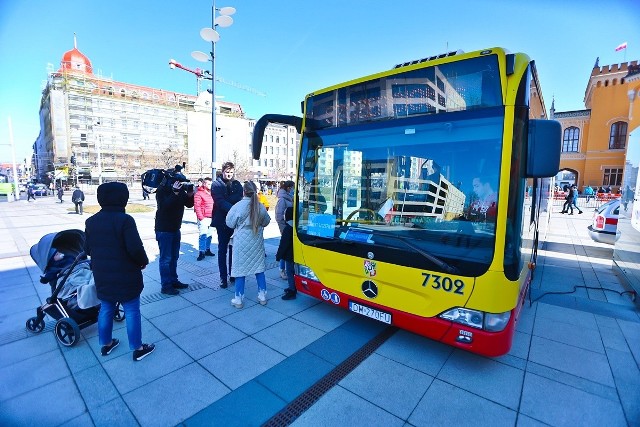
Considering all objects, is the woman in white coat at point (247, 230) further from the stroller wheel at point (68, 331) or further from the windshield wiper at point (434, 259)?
the windshield wiper at point (434, 259)

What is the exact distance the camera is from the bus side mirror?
2.51 metres

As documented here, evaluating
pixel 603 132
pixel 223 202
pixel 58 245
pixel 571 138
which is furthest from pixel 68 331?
pixel 571 138

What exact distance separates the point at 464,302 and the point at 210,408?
234 centimetres

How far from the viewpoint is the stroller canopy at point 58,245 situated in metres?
3.61

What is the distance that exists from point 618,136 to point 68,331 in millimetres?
56535

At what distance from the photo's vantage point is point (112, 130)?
59.1m

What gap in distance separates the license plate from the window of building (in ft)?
171

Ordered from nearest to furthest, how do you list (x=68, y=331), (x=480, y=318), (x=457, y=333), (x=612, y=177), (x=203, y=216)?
1. (x=480, y=318)
2. (x=457, y=333)
3. (x=68, y=331)
4. (x=203, y=216)
5. (x=612, y=177)

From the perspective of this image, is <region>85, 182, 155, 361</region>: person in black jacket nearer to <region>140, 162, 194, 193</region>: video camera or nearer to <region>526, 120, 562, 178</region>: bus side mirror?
<region>140, 162, 194, 193</region>: video camera

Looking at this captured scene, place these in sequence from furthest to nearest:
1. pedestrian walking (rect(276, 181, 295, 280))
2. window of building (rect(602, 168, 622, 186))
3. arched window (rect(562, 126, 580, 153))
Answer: arched window (rect(562, 126, 580, 153)) < window of building (rect(602, 168, 622, 186)) < pedestrian walking (rect(276, 181, 295, 280))

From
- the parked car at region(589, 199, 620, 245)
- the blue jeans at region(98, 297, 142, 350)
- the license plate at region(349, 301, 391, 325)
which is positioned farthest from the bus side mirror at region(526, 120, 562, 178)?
the parked car at region(589, 199, 620, 245)

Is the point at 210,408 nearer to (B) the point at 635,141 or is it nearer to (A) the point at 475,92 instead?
(A) the point at 475,92

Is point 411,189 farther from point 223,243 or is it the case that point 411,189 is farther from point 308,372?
point 223,243


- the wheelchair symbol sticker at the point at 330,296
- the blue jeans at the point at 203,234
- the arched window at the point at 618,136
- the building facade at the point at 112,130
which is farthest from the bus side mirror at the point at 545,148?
the arched window at the point at 618,136
